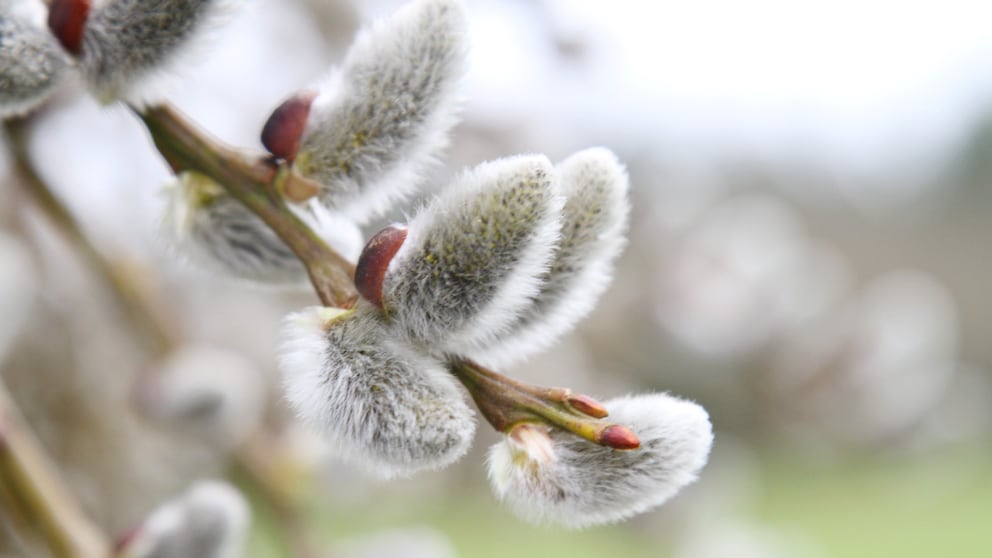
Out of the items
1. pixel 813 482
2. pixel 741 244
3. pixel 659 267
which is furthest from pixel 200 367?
pixel 813 482

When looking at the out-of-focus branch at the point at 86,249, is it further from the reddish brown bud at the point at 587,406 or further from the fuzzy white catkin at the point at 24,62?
the reddish brown bud at the point at 587,406

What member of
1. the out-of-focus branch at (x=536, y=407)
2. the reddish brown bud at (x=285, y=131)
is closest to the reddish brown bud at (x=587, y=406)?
the out-of-focus branch at (x=536, y=407)

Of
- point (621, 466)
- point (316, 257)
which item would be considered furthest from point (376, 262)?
point (621, 466)

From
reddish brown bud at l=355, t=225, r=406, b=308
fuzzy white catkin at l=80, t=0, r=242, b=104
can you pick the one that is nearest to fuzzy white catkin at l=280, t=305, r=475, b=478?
reddish brown bud at l=355, t=225, r=406, b=308

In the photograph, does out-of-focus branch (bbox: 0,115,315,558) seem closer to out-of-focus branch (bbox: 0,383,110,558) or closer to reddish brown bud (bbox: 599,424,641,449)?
out-of-focus branch (bbox: 0,383,110,558)

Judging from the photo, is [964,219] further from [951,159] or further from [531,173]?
[531,173]

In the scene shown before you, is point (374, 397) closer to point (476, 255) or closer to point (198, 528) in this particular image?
point (476, 255)
